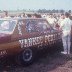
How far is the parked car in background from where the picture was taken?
7.99m

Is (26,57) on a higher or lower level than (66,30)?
lower

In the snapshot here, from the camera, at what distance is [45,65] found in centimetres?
880

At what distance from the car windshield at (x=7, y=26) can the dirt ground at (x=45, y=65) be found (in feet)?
4.02

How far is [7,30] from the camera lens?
27.7 feet

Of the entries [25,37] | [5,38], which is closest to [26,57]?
[25,37]

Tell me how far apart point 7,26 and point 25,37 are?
0.75m

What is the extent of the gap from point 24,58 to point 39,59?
4.19ft

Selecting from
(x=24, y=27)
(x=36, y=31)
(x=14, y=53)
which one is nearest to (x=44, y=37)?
(x=36, y=31)

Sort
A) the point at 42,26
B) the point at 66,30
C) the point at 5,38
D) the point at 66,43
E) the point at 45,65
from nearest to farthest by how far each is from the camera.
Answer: the point at 5,38
the point at 45,65
the point at 42,26
the point at 66,30
the point at 66,43

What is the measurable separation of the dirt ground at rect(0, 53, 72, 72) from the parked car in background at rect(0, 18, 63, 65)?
0.31 m

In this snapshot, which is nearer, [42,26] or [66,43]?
[42,26]

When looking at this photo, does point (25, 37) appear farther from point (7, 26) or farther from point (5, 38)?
point (5, 38)

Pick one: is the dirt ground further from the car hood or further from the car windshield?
the car windshield

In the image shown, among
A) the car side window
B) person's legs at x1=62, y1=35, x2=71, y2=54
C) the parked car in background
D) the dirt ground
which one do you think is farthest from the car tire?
person's legs at x1=62, y1=35, x2=71, y2=54
